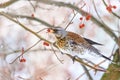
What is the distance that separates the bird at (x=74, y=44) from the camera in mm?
1651

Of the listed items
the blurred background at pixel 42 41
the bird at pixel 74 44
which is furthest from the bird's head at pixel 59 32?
the blurred background at pixel 42 41

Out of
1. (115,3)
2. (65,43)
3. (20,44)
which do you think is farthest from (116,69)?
(20,44)

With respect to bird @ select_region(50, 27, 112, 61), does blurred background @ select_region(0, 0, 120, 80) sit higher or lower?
lower

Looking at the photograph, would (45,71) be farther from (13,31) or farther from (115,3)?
(115,3)

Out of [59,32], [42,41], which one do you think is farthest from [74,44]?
[42,41]

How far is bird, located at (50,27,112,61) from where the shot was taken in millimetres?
1651

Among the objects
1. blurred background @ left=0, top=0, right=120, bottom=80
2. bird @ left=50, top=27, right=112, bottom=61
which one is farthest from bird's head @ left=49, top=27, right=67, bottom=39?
blurred background @ left=0, top=0, right=120, bottom=80

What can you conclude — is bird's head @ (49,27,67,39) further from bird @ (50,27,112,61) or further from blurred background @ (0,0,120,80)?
blurred background @ (0,0,120,80)

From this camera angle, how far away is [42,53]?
246cm

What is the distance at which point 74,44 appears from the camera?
5.60ft

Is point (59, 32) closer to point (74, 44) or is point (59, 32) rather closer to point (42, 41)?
point (74, 44)

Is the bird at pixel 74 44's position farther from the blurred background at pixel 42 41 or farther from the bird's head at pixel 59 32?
the blurred background at pixel 42 41

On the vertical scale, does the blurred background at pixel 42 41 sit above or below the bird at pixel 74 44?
below

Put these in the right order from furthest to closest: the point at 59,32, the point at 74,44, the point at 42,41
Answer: the point at 42,41
the point at 74,44
the point at 59,32
